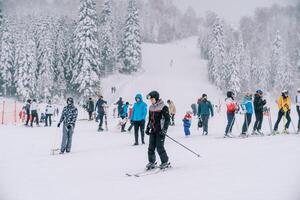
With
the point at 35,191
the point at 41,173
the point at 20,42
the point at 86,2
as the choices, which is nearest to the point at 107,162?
the point at 41,173

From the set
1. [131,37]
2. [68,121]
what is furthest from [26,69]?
[68,121]

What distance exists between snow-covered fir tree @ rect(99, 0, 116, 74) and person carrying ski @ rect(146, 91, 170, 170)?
6239cm

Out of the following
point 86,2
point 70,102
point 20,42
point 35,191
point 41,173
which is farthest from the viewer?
point 20,42

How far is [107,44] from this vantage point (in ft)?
237

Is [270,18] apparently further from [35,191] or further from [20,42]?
[35,191]

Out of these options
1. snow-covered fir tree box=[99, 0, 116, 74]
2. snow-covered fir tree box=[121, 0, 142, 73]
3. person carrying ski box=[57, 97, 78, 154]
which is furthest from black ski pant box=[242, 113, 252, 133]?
snow-covered fir tree box=[99, 0, 116, 74]

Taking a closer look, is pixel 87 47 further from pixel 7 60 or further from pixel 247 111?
pixel 247 111

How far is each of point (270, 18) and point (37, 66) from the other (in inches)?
2611

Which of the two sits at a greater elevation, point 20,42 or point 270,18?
point 270,18

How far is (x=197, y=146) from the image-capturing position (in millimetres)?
13703

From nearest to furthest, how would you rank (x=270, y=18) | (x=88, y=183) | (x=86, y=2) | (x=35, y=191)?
(x=35, y=191)
(x=88, y=183)
(x=86, y=2)
(x=270, y=18)

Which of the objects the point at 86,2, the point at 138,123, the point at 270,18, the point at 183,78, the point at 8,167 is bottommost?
the point at 8,167

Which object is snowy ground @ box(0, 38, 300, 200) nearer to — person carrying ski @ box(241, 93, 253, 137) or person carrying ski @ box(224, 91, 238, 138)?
person carrying ski @ box(241, 93, 253, 137)

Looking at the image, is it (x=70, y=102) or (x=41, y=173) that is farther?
(x=70, y=102)
